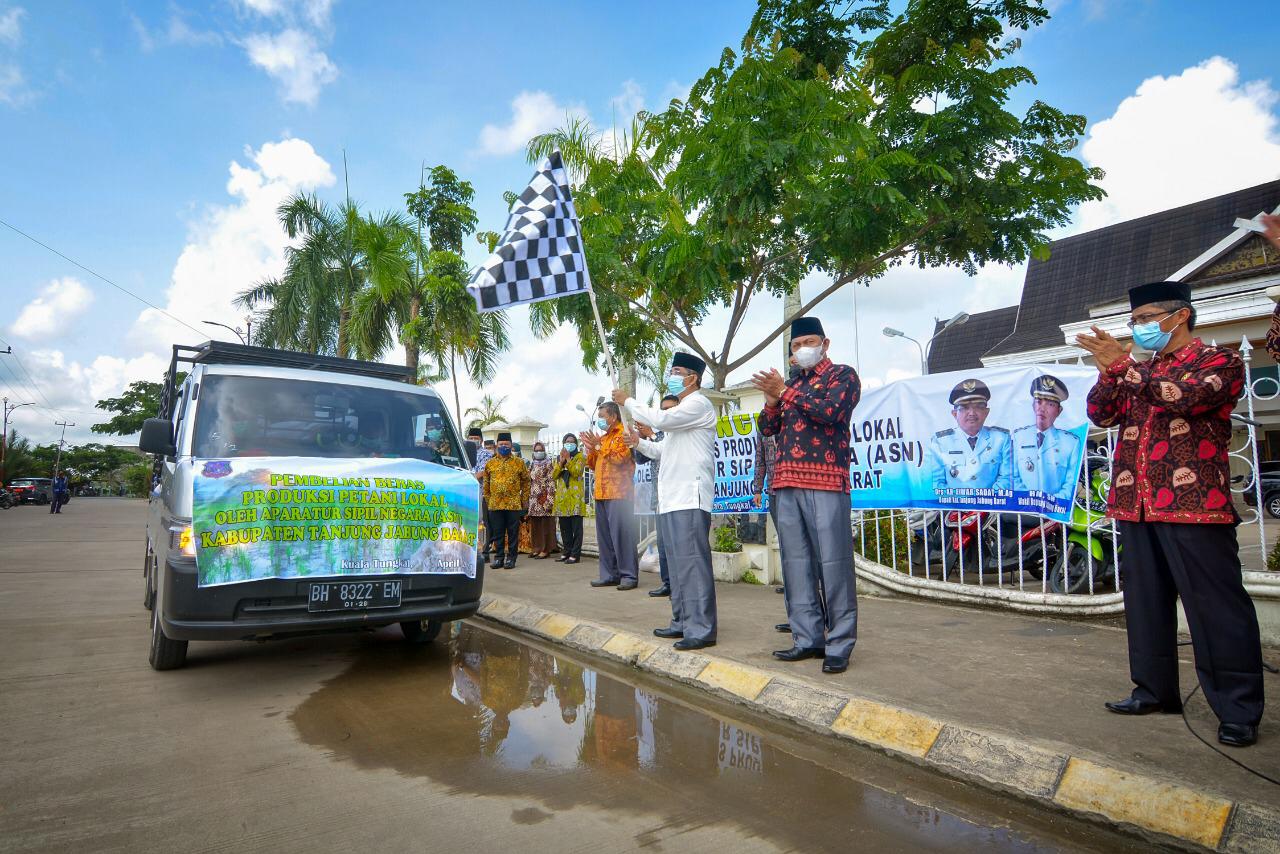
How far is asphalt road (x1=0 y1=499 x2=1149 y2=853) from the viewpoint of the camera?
2.59 metres

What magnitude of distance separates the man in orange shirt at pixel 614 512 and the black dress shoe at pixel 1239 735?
558 centimetres

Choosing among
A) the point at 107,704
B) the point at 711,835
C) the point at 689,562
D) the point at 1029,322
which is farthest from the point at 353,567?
the point at 1029,322

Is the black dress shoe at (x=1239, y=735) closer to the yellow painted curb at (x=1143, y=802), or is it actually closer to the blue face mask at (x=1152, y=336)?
the yellow painted curb at (x=1143, y=802)

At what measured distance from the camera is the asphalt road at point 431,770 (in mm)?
2590

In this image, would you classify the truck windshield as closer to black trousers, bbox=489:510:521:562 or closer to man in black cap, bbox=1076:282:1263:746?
man in black cap, bbox=1076:282:1263:746

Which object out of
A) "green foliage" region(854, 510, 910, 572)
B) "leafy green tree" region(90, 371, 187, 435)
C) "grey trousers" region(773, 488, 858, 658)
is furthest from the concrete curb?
"leafy green tree" region(90, 371, 187, 435)

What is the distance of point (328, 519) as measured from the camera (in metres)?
4.41

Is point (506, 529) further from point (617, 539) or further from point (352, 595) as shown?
point (352, 595)

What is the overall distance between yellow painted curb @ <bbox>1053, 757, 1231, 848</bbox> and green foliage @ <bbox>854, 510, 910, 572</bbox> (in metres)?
4.38

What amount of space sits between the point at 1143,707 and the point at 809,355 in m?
2.38

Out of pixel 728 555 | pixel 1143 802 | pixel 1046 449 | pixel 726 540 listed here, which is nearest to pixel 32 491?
pixel 726 540

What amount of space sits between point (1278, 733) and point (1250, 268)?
16.8m

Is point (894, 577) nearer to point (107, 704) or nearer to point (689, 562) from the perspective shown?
point (689, 562)

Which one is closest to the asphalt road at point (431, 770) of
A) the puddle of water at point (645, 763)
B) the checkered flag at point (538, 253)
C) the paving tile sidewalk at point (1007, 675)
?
the puddle of water at point (645, 763)
